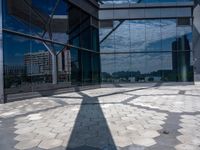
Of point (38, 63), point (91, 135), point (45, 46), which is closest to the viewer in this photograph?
point (91, 135)

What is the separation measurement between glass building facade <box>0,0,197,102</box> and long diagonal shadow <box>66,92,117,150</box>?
6.05 meters

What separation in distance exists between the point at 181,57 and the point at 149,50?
305cm

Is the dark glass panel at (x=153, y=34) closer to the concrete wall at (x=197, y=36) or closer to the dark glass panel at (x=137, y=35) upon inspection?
the dark glass panel at (x=137, y=35)

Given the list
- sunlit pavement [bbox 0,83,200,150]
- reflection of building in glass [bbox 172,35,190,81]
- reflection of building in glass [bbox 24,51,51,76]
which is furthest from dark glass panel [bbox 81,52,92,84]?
sunlit pavement [bbox 0,83,200,150]

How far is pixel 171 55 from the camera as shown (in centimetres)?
2139

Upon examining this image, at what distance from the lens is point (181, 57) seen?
21406 mm

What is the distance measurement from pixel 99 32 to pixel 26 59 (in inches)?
394

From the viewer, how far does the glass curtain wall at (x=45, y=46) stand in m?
11.6

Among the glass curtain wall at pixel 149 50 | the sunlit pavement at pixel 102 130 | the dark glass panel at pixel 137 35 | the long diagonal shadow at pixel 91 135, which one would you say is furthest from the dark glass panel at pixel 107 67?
the long diagonal shadow at pixel 91 135

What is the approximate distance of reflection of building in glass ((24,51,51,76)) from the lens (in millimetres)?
12547

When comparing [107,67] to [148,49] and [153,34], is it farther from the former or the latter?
[153,34]

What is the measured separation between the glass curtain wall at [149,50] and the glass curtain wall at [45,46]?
7.35 ft

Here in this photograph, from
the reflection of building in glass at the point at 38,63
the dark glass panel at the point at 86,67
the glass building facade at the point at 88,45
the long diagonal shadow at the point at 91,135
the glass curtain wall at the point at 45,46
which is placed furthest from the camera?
the dark glass panel at the point at 86,67

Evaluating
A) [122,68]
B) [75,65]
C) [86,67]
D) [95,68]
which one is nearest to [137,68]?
[122,68]
